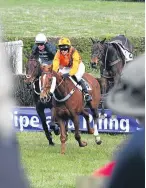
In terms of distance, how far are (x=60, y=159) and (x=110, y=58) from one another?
12.8 feet

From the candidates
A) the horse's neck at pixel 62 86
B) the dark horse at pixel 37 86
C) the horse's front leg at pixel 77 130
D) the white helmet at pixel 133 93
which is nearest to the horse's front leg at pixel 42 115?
the dark horse at pixel 37 86

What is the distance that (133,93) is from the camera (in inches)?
75.9

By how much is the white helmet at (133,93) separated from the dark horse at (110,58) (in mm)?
14285

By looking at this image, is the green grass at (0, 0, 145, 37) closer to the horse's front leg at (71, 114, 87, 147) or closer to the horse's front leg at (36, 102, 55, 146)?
the horse's front leg at (36, 102, 55, 146)

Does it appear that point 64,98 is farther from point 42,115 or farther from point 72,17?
point 72,17

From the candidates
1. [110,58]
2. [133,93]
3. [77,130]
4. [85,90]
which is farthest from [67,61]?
[133,93]

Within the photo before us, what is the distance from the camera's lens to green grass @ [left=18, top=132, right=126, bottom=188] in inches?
456

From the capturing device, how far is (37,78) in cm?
1396

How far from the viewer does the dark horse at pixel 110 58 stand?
53.9ft

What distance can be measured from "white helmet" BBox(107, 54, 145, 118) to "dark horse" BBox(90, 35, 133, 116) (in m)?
14.3

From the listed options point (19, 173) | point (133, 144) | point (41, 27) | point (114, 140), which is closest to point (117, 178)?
point (133, 144)

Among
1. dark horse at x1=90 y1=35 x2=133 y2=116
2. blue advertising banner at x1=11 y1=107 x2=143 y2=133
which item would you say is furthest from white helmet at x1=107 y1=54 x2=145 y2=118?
dark horse at x1=90 y1=35 x2=133 y2=116

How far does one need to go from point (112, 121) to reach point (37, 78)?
2.40 m

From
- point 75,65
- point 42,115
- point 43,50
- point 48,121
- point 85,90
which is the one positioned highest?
point 43,50
